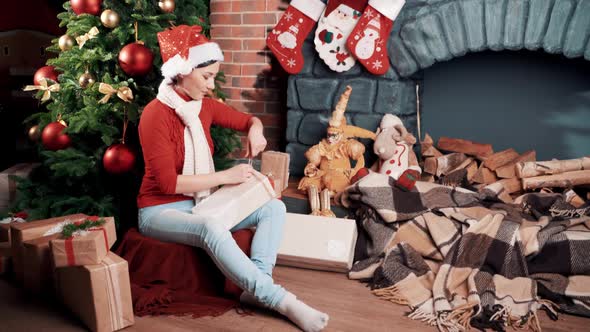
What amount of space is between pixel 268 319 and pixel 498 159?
1.55m

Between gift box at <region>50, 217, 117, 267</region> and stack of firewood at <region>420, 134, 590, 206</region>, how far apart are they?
169 cm

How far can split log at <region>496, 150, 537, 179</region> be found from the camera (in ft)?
8.64

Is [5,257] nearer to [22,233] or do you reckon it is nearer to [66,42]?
[22,233]

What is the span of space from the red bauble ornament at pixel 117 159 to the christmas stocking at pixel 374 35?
4.01ft

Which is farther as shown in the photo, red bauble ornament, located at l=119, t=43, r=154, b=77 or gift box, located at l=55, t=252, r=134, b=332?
red bauble ornament, located at l=119, t=43, r=154, b=77

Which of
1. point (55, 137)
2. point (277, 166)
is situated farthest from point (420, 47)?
point (55, 137)

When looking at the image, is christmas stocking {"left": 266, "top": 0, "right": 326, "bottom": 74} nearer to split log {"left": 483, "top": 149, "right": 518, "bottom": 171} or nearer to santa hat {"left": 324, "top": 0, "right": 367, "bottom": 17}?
santa hat {"left": 324, "top": 0, "right": 367, "bottom": 17}

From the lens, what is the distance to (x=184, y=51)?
6.23ft

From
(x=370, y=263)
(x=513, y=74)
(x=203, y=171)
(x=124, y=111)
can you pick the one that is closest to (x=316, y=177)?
(x=370, y=263)

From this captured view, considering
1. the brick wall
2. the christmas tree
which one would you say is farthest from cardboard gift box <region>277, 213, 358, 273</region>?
the brick wall

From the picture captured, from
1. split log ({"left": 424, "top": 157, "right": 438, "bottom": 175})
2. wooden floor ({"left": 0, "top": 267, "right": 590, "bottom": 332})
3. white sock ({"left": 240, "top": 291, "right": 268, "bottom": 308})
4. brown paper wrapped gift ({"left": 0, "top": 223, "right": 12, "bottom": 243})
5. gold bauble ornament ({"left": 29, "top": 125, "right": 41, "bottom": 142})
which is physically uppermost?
gold bauble ornament ({"left": 29, "top": 125, "right": 41, "bottom": 142})

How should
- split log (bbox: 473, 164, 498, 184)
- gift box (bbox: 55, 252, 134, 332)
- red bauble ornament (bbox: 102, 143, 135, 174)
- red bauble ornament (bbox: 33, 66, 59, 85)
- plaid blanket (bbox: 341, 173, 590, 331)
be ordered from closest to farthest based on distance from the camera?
gift box (bbox: 55, 252, 134, 332)
plaid blanket (bbox: 341, 173, 590, 331)
red bauble ornament (bbox: 102, 143, 135, 174)
red bauble ornament (bbox: 33, 66, 59, 85)
split log (bbox: 473, 164, 498, 184)

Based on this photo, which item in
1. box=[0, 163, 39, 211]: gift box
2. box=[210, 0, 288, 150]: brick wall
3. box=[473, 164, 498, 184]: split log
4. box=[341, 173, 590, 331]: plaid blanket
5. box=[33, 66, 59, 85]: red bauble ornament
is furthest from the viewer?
box=[210, 0, 288, 150]: brick wall

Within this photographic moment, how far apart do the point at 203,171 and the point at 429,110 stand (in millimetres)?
1574
